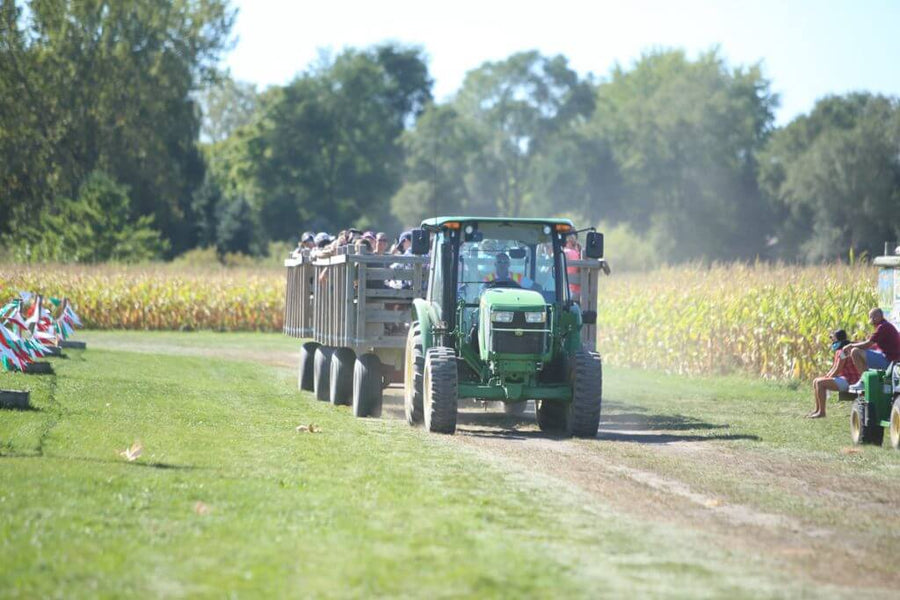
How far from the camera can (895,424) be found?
14.9m

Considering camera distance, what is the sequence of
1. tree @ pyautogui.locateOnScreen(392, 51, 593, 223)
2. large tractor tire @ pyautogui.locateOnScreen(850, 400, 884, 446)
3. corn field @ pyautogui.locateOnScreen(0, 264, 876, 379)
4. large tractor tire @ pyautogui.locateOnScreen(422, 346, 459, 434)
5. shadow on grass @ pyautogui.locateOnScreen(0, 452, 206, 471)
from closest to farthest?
shadow on grass @ pyautogui.locateOnScreen(0, 452, 206, 471)
large tractor tire @ pyautogui.locateOnScreen(850, 400, 884, 446)
large tractor tire @ pyautogui.locateOnScreen(422, 346, 459, 434)
corn field @ pyautogui.locateOnScreen(0, 264, 876, 379)
tree @ pyautogui.locateOnScreen(392, 51, 593, 223)

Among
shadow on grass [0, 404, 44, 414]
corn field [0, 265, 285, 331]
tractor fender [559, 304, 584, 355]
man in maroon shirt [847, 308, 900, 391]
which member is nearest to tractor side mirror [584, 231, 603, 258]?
tractor fender [559, 304, 584, 355]

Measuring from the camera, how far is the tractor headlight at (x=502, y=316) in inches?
623

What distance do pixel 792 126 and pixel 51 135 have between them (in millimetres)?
43987

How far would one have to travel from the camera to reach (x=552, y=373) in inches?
658

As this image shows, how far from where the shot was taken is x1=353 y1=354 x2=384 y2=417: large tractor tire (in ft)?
61.5

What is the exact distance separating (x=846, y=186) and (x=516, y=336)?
212 ft

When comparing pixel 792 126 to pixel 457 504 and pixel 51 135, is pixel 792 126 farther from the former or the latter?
pixel 457 504

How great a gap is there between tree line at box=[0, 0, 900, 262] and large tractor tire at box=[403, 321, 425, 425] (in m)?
47.8

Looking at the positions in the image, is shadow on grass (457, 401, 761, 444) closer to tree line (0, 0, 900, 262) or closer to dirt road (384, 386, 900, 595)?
dirt road (384, 386, 900, 595)

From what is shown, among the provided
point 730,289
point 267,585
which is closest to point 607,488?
point 267,585

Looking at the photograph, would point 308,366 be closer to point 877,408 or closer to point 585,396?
point 585,396

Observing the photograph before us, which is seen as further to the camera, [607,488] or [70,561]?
[607,488]

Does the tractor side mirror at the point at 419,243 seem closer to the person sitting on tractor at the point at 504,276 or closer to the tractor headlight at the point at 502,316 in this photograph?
the person sitting on tractor at the point at 504,276
